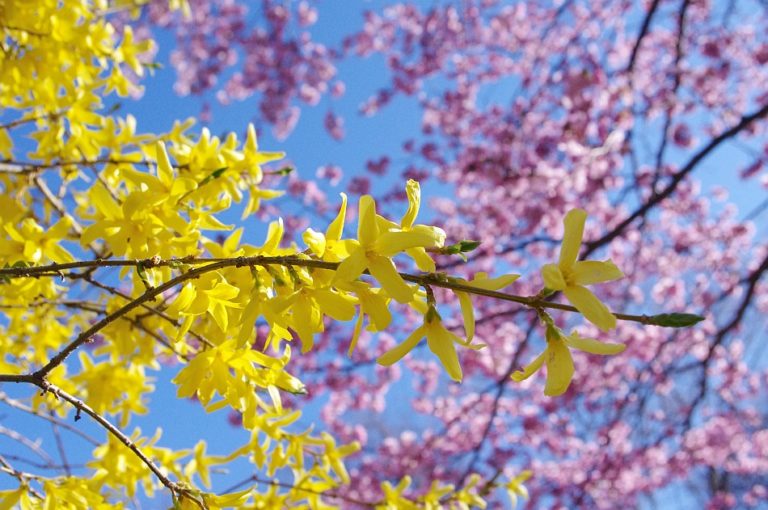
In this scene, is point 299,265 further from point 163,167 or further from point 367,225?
point 163,167

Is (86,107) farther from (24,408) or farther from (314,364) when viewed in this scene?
(314,364)

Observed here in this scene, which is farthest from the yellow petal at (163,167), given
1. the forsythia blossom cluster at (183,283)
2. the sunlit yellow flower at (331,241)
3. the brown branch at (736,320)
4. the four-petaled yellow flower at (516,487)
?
the brown branch at (736,320)

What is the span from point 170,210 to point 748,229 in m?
7.80

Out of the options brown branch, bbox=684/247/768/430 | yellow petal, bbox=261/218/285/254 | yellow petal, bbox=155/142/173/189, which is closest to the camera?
yellow petal, bbox=261/218/285/254

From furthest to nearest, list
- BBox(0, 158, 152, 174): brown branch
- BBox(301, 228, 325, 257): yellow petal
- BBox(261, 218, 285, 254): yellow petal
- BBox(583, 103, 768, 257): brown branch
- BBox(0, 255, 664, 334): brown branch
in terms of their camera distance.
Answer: BBox(583, 103, 768, 257): brown branch < BBox(0, 158, 152, 174): brown branch < BBox(261, 218, 285, 254): yellow petal < BBox(301, 228, 325, 257): yellow petal < BBox(0, 255, 664, 334): brown branch

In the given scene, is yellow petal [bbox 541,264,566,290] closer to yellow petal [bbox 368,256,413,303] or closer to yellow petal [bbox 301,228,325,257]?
yellow petal [bbox 368,256,413,303]

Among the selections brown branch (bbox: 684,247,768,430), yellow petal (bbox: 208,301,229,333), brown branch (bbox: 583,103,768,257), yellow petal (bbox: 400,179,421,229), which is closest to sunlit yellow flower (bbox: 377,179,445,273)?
yellow petal (bbox: 400,179,421,229)

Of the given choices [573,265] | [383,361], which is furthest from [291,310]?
[573,265]

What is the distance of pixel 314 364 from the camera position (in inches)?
235

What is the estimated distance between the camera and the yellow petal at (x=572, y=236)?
77 centimetres

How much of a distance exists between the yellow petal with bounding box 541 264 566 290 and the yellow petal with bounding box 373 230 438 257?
133 millimetres

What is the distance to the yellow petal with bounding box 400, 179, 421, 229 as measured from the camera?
82 centimetres

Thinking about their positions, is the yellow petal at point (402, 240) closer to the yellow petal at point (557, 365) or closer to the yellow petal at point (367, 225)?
the yellow petal at point (367, 225)

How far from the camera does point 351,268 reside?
73 cm
